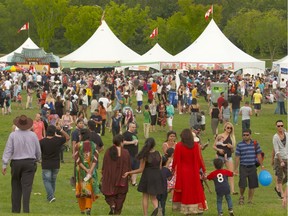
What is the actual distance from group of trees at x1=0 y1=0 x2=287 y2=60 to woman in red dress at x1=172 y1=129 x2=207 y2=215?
6920 centimetres

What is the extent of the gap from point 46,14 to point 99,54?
54572mm

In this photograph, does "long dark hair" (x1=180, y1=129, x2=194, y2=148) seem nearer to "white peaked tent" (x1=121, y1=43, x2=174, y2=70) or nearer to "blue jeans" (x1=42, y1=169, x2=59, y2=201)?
"blue jeans" (x1=42, y1=169, x2=59, y2=201)

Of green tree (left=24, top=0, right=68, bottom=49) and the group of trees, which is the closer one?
the group of trees

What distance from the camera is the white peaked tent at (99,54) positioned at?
56.5 m

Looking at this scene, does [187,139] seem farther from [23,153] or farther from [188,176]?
[23,153]

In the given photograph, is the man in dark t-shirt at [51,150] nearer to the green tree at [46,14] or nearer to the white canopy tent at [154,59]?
the white canopy tent at [154,59]

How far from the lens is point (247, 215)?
14203 millimetres

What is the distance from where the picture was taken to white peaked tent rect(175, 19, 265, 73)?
45.8 m

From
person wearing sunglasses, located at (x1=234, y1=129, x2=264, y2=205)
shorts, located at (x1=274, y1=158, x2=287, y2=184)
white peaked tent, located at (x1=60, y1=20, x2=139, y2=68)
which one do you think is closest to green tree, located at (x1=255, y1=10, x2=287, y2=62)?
white peaked tent, located at (x1=60, y1=20, x2=139, y2=68)

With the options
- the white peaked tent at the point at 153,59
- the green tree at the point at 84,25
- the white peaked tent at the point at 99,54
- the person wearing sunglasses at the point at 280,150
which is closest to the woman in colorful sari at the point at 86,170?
the person wearing sunglasses at the point at 280,150

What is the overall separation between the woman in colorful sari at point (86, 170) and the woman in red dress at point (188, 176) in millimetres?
1347

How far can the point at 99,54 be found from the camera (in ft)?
188

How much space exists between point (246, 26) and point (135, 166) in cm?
→ 7775

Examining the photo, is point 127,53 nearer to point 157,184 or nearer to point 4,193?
point 4,193
